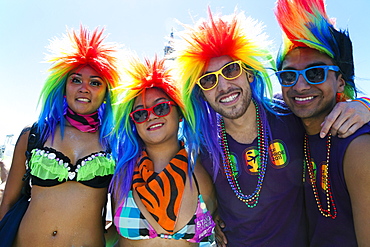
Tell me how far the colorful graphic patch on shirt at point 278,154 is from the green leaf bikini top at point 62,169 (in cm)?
151

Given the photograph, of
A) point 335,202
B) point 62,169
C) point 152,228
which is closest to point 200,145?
point 152,228

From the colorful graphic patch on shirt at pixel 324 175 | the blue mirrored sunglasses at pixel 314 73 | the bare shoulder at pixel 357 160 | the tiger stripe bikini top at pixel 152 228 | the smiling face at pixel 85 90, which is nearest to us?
the bare shoulder at pixel 357 160

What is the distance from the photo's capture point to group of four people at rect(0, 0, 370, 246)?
6.60ft

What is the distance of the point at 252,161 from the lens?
2.21m

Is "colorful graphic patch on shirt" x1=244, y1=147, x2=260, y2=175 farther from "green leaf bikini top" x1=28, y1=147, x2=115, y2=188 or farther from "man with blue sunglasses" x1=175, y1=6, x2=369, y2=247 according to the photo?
"green leaf bikini top" x1=28, y1=147, x2=115, y2=188

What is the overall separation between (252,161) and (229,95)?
23.4 inches

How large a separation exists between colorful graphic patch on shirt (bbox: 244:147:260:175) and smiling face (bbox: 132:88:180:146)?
0.73 m

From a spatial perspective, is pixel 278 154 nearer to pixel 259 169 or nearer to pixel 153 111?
pixel 259 169

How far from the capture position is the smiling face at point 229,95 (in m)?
2.23

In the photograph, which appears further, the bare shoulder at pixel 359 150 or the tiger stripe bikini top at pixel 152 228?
the tiger stripe bikini top at pixel 152 228

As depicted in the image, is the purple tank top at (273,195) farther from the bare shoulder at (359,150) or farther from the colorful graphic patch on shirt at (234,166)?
the bare shoulder at (359,150)

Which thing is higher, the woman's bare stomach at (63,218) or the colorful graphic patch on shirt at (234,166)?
the colorful graphic patch on shirt at (234,166)

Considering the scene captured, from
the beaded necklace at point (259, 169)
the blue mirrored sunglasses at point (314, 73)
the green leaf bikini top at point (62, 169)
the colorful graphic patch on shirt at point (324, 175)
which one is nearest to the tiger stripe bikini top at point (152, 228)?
the beaded necklace at point (259, 169)

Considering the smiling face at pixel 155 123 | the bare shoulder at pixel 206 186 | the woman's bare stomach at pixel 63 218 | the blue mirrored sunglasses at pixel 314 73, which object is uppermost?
the blue mirrored sunglasses at pixel 314 73
